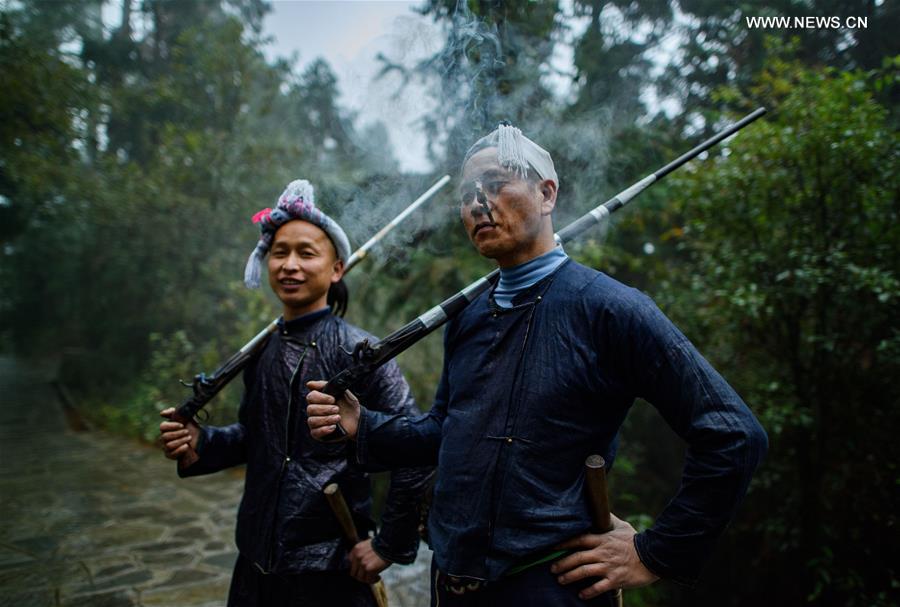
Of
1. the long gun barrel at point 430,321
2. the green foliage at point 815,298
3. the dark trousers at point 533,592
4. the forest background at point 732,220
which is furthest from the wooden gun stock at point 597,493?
the green foliage at point 815,298

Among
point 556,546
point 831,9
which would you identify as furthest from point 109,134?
point 556,546

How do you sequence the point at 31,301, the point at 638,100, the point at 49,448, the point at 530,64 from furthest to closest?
the point at 31,301
the point at 49,448
the point at 638,100
the point at 530,64

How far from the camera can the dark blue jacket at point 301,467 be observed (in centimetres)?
198

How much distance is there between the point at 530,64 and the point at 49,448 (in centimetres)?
941

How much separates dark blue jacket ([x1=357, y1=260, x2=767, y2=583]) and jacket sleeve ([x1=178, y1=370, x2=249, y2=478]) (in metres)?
1.21

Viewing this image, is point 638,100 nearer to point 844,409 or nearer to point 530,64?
point 530,64

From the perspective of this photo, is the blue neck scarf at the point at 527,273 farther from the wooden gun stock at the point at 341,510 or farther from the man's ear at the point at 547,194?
the wooden gun stock at the point at 341,510

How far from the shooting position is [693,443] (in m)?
1.22

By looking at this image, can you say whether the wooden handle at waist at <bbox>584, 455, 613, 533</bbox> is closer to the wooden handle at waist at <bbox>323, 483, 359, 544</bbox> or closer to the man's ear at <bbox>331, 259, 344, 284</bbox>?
the wooden handle at waist at <bbox>323, 483, 359, 544</bbox>

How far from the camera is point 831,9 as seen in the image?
168 inches

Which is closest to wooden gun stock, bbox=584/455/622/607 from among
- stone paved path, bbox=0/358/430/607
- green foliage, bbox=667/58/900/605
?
green foliage, bbox=667/58/900/605

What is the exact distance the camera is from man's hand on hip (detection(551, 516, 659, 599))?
1.26 metres

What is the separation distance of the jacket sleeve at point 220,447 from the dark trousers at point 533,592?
1322mm
